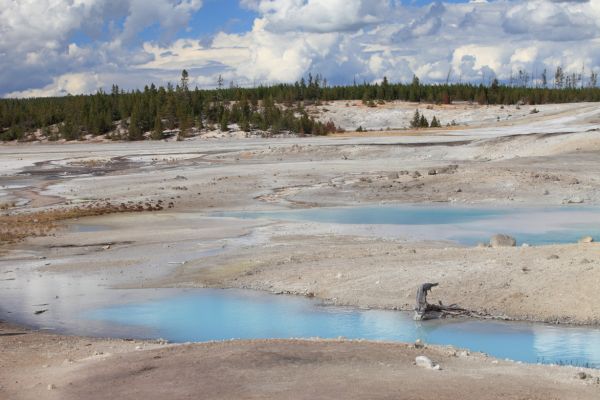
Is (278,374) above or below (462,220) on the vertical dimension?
above

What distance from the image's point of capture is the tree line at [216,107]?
84375 mm

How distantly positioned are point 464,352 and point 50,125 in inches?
3741

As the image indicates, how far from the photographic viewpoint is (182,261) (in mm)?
20781

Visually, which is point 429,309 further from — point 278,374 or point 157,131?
point 157,131

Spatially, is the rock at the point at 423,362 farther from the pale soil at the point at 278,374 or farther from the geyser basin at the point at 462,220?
the geyser basin at the point at 462,220

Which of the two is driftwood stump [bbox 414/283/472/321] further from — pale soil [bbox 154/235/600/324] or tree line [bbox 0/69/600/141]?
tree line [bbox 0/69/600/141]

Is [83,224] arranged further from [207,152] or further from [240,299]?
[207,152]

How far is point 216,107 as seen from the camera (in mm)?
92812

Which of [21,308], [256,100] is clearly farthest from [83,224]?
[256,100]

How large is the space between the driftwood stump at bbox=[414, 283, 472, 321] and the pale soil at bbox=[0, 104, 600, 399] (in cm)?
48

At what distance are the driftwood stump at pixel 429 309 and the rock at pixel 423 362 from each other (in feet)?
12.2

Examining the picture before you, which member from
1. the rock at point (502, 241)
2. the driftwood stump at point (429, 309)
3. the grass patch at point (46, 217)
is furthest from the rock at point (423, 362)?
the grass patch at point (46, 217)

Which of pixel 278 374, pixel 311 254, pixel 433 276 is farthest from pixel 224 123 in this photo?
pixel 278 374

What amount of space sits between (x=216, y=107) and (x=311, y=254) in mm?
74022
